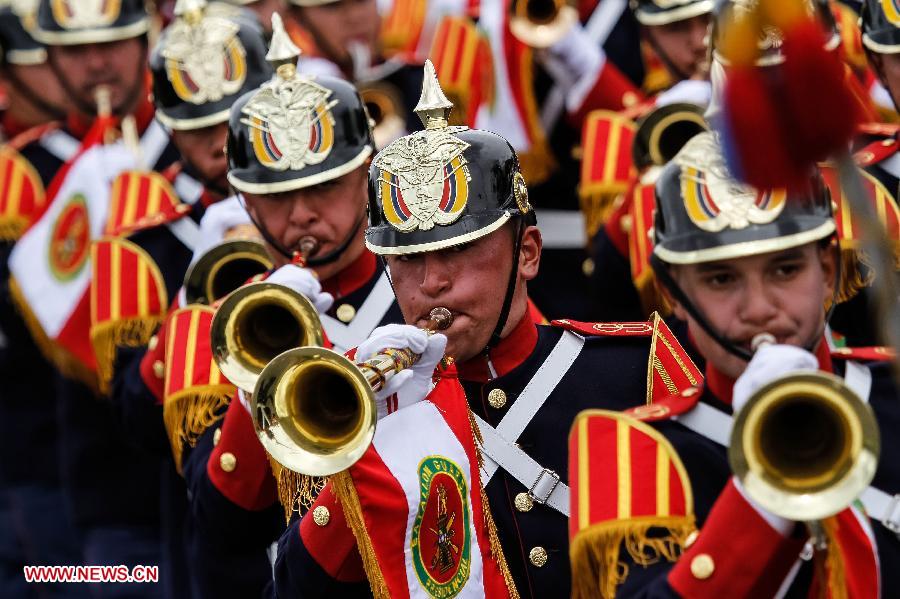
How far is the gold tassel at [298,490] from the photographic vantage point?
5449 millimetres

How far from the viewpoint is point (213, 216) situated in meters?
7.27

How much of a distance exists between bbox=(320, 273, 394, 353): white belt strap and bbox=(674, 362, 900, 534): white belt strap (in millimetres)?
1777

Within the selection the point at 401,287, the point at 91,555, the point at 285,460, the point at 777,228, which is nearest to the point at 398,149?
the point at 401,287

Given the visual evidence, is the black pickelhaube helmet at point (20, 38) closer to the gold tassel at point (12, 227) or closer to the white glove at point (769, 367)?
the gold tassel at point (12, 227)

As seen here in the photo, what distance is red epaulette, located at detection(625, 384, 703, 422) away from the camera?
455 cm

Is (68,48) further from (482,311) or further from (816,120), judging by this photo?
(816,120)

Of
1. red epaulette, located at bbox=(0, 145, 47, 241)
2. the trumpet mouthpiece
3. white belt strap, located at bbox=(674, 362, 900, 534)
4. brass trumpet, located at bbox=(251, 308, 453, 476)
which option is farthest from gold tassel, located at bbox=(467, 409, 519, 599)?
red epaulette, located at bbox=(0, 145, 47, 241)

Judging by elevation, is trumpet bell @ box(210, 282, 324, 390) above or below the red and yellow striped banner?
above

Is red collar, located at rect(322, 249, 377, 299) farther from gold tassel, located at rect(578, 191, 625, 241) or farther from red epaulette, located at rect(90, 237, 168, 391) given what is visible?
gold tassel, located at rect(578, 191, 625, 241)

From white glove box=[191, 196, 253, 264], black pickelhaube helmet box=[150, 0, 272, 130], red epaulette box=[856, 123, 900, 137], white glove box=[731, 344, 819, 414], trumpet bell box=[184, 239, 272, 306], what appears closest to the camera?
white glove box=[731, 344, 819, 414]

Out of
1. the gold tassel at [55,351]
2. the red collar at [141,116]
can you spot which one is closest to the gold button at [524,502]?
the gold tassel at [55,351]

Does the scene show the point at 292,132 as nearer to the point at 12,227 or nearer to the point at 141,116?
the point at 141,116

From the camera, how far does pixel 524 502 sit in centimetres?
515

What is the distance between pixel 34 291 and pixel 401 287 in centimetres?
433
